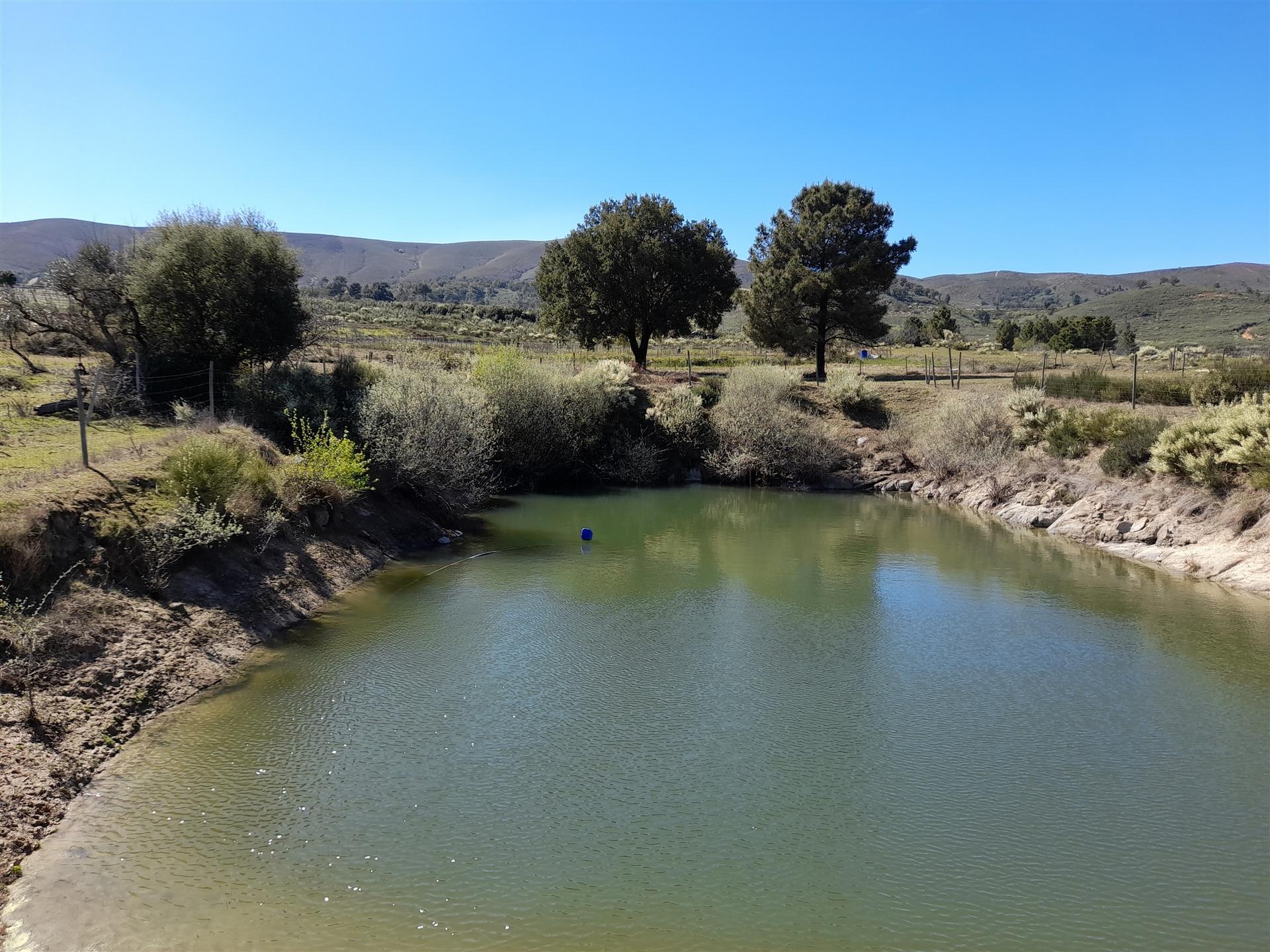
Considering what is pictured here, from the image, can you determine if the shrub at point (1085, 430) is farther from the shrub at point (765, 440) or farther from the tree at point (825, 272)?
the tree at point (825, 272)

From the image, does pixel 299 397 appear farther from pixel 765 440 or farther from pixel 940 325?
pixel 940 325

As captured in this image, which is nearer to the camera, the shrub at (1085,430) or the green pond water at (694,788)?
the green pond water at (694,788)

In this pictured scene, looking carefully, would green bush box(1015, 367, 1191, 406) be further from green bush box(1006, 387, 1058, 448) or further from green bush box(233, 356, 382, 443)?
green bush box(233, 356, 382, 443)

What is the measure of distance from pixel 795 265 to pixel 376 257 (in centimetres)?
17211

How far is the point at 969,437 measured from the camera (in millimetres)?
32469

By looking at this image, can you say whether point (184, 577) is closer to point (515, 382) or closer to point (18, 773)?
point (18, 773)

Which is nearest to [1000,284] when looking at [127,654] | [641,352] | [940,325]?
[940,325]

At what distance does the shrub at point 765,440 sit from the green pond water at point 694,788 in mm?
17569

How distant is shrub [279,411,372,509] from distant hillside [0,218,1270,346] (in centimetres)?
898

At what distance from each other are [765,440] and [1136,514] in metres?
15.1

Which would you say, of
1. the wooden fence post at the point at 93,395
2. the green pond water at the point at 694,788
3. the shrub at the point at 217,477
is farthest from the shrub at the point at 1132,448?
the wooden fence post at the point at 93,395

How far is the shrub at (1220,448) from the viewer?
20969 mm

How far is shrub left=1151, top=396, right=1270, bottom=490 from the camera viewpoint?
2097 centimetres

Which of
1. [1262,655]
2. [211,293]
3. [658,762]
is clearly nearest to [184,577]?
[658,762]
